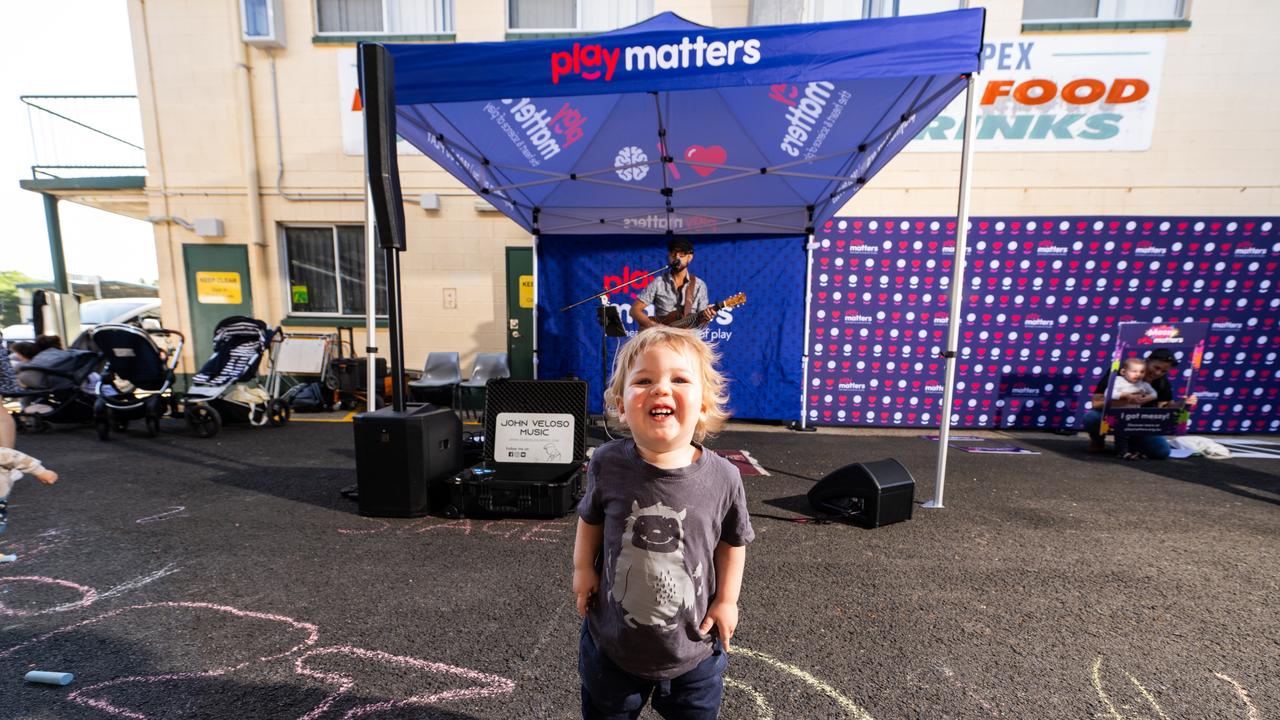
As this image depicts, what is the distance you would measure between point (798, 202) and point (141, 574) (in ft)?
21.9

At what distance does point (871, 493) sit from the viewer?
10.5 ft

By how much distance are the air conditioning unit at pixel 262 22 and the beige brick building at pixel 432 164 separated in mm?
53

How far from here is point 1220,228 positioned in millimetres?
5992

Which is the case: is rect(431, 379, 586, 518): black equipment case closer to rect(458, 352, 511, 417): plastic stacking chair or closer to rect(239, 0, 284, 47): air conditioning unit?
rect(458, 352, 511, 417): plastic stacking chair

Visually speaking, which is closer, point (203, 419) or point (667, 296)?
point (667, 296)

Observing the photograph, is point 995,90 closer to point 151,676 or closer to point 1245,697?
point 1245,697

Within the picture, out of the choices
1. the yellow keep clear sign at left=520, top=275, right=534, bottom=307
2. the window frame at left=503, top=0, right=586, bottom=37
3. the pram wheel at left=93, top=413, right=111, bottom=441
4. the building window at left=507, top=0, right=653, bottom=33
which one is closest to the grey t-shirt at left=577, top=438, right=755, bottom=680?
the yellow keep clear sign at left=520, top=275, right=534, bottom=307

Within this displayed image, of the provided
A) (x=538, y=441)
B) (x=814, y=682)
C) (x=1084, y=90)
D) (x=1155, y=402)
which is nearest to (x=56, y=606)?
(x=538, y=441)

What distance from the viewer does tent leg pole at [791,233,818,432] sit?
617 centimetres

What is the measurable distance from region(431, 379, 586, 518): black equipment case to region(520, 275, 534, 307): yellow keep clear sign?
4.15m

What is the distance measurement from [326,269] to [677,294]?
256 inches

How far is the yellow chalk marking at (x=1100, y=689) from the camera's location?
169 centimetres

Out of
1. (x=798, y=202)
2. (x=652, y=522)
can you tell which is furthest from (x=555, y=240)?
(x=652, y=522)

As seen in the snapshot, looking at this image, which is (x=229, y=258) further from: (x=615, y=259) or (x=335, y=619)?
(x=335, y=619)
